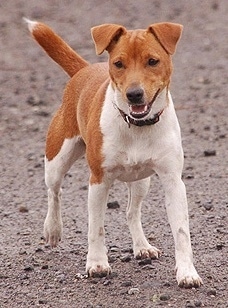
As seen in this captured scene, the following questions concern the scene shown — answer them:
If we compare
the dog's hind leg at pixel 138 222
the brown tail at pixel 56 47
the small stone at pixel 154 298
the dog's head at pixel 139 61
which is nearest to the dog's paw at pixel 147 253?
the dog's hind leg at pixel 138 222

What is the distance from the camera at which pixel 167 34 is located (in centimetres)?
685

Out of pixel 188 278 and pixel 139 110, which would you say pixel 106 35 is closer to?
pixel 139 110

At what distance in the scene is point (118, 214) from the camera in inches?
341

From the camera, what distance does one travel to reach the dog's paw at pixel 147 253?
7.46m

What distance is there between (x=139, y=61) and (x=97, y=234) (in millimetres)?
1111

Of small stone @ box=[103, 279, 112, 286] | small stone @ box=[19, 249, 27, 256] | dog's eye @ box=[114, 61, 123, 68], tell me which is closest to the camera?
dog's eye @ box=[114, 61, 123, 68]

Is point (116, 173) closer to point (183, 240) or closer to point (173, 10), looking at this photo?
point (183, 240)

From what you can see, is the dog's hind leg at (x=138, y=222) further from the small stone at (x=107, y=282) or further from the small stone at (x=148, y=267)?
the small stone at (x=107, y=282)

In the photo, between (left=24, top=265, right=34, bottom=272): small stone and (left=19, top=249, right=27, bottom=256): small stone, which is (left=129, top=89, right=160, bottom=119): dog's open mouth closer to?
(left=24, top=265, right=34, bottom=272): small stone

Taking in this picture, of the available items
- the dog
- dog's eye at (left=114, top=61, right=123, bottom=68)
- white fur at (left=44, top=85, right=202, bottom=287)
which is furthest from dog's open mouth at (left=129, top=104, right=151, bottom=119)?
dog's eye at (left=114, top=61, right=123, bottom=68)

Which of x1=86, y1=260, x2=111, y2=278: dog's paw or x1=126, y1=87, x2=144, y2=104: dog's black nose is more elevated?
x1=126, y1=87, x2=144, y2=104: dog's black nose

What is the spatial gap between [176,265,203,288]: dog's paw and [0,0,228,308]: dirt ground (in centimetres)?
4

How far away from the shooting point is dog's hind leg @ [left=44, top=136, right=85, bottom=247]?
771cm

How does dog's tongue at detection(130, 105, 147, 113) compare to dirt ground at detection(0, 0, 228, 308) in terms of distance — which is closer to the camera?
dog's tongue at detection(130, 105, 147, 113)
